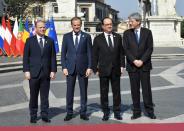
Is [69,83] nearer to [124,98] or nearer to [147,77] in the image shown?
[147,77]

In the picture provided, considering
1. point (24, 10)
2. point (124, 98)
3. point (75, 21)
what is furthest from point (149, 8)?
point (24, 10)

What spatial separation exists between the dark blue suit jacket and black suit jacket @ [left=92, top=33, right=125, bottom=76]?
0.41ft

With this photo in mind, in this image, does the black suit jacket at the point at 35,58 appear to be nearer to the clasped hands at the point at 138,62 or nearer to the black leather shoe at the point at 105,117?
the black leather shoe at the point at 105,117

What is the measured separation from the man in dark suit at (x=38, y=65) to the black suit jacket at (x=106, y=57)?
76cm

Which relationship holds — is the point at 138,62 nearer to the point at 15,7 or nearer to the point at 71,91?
the point at 71,91

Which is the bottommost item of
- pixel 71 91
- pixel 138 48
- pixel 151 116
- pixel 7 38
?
pixel 151 116

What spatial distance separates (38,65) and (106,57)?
1187mm

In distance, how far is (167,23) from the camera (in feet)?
99.5

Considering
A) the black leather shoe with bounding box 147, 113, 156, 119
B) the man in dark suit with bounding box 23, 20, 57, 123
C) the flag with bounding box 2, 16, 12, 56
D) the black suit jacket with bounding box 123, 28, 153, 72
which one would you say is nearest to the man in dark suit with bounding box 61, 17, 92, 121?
the man in dark suit with bounding box 23, 20, 57, 123

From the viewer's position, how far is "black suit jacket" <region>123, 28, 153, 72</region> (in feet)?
24.5

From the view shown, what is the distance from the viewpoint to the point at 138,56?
7.48 m

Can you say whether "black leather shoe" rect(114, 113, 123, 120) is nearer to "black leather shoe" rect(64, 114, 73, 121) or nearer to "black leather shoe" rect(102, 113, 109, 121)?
"black leather shoe" rect(102, 113, 109, 121)

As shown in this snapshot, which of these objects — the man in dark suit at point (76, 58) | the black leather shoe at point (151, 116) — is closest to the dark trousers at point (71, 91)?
the man in dark suit at point (76, 58)

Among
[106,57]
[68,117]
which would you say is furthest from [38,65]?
[106,57]
